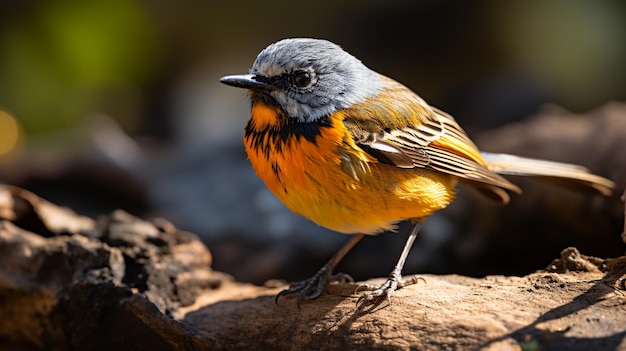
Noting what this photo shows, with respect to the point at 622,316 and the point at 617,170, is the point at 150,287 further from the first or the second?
the point at 617,170

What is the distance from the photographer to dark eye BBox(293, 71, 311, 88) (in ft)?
13.1

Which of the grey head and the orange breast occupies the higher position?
the grey head

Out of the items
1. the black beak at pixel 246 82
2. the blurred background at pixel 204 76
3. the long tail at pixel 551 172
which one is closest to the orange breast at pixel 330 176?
the black beak at pixel 246 82

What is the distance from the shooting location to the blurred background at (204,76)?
7.05 metres

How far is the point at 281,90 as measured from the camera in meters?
3.98

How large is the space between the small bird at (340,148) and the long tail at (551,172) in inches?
20.3

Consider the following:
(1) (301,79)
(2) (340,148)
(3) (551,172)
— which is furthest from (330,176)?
(3) (551,172)

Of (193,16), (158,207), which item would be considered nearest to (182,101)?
(193,16)

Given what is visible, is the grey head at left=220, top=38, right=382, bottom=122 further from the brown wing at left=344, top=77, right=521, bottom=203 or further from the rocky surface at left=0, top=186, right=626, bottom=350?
the rocky surface at left=0, top=186, right=626, bottom=350

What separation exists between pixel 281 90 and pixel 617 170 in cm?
272

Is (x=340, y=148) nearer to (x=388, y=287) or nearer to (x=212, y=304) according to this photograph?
(x=388, y=287)

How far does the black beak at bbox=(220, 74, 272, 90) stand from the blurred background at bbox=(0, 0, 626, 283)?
2544 mm

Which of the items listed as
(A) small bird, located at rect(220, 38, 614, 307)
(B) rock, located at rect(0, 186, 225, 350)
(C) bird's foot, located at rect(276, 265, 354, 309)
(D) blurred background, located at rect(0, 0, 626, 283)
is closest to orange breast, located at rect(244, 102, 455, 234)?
(A) small bird, located at rect(220, 38, 614, 307)

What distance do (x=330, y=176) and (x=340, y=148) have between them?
17 cm
